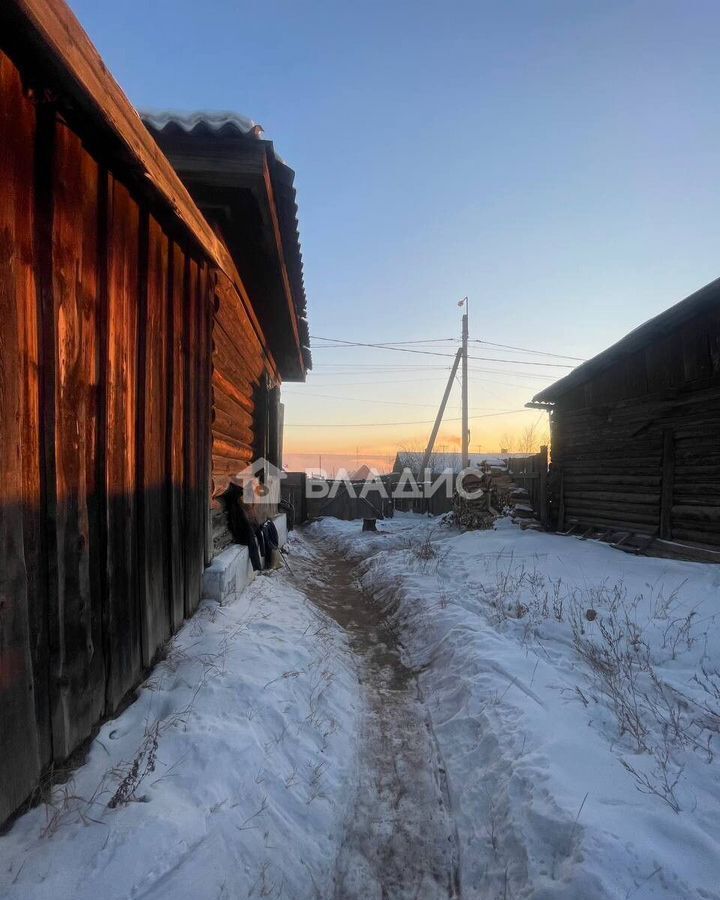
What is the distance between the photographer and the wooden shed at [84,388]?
146cm

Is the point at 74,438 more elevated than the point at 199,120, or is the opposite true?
the point at 199,120

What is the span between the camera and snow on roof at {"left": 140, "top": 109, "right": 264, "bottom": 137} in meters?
3.14

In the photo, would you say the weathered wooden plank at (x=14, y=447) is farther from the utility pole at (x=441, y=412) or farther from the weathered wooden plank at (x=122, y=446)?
the utility pole at (x=441, y=412)

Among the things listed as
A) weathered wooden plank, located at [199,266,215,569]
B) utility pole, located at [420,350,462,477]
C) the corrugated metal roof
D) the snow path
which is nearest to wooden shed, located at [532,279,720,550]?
the corrugated metal roof

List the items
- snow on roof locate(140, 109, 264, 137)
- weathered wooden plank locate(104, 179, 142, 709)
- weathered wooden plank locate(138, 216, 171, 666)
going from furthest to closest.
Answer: snow on roof locate(140, 109, 264, 137), weathered wooden plank locate(138, 216, 171, 666), weathered wooden plank locate(104, 179, 142, 709)

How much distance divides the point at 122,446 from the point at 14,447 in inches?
31.5

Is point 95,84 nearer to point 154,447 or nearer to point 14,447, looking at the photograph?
point 14,447

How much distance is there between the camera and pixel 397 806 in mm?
2258

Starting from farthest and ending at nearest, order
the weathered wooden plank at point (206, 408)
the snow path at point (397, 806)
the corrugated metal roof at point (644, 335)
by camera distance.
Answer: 1. the corrugated metal roof at point (644, 335)
2. the weathered wooden plank at point (206, 408)
3. the snow path at point (397, 806)

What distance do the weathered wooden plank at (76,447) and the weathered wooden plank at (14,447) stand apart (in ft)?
0.48

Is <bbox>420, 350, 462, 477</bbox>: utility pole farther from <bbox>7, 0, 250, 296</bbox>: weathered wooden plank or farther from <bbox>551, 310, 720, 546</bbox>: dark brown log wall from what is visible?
<bbox>7, 0, 250, 296</bbox>: weathered wooden plank

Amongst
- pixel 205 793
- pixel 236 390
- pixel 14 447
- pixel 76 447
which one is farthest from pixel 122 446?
pixel 236 390

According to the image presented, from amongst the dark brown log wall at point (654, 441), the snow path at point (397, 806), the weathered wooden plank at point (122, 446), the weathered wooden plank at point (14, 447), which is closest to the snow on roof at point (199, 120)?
the weathered wooden plank at point (122, 446)

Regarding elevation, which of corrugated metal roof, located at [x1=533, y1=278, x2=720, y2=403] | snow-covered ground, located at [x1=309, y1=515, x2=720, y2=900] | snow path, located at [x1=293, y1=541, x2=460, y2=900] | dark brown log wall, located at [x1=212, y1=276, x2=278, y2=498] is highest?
corrugated metal roof, located at [x1=533, y1=278, x2=720, y2=403]
